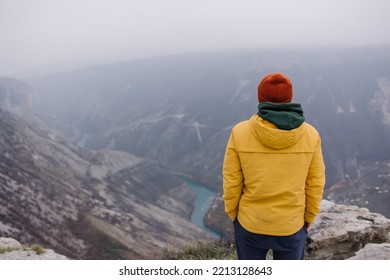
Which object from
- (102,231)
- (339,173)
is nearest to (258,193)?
(102,231)

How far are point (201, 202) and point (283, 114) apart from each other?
124m

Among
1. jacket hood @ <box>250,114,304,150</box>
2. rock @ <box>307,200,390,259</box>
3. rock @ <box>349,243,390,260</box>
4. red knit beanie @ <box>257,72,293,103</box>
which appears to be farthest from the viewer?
rock @ <box>307,200,390,259</box>

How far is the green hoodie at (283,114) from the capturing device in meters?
3.31

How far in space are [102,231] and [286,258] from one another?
222 feet

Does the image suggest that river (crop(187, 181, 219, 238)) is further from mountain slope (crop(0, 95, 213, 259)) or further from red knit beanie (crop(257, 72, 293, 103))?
red knit beanie (crop(257, 72, 293, 103))

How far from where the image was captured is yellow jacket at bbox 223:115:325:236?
11.3 ft

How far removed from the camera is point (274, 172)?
3475 mm

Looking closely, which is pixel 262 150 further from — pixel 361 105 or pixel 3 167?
pixel 361 105

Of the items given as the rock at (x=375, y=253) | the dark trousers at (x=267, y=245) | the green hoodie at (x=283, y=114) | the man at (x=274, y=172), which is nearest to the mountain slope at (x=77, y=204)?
the rock at (x=375, y=253)

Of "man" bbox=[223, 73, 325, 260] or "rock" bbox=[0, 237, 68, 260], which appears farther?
"rock" bbox=[0, 237, 68, 260]

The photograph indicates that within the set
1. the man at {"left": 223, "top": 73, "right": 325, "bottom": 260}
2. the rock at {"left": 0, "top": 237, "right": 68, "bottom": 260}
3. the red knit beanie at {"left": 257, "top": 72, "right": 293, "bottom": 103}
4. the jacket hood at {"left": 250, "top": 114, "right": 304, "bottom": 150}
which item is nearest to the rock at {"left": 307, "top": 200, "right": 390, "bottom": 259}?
the man at {"left": 223, "top": 73, "right": 325, "bottom": 260}

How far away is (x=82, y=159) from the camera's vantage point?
11812 cm

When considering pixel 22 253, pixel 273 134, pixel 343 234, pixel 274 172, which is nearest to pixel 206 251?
pixel 343 234

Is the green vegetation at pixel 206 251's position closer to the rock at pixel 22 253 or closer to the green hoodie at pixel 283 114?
the rock at pixel 22 253
